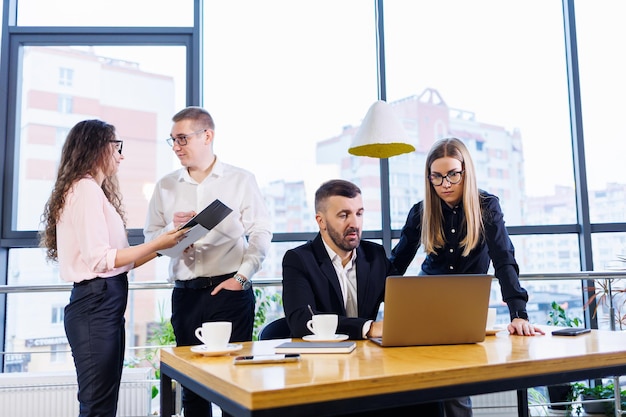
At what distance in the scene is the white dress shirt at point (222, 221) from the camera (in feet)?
8.16

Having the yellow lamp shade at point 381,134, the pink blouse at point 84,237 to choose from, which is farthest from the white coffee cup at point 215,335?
the yellow lamp shade at point 381,134

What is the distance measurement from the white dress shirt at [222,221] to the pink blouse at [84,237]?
454 mm

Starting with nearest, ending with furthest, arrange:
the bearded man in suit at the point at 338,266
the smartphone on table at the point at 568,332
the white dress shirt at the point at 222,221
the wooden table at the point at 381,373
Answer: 1. the wooden table at the point at 381,373
2. the smartphone on table at the point at 568,332
3. the bearded man in suit at the point at 338,266
4. the white dress shirt at the point at 222,221

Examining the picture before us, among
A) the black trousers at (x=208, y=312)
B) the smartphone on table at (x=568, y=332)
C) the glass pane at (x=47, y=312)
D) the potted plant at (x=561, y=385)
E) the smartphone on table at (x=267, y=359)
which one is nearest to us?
the smartphone on table at (x=267, y=359)

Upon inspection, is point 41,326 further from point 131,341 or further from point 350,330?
point 350,330

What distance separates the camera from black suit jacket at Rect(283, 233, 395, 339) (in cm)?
192

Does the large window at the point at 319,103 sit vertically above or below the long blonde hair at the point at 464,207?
above

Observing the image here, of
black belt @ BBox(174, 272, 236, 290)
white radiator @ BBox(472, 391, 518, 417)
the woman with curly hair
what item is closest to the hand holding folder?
the woman with curly hair

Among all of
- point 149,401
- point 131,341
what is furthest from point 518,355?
point 131,341

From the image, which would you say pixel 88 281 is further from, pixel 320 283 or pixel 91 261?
pixel 320 283

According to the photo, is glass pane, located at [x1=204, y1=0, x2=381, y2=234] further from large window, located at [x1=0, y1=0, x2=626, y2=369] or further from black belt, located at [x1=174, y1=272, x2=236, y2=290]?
black belt, located at [x1=174, y1=272, x2=236, y2=290]

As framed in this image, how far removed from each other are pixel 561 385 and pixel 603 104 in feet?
6.81

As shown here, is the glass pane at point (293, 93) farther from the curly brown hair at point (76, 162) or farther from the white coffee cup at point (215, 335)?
the white coffee cup at point (215, 335)

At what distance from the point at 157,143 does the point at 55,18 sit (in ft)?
3.55
